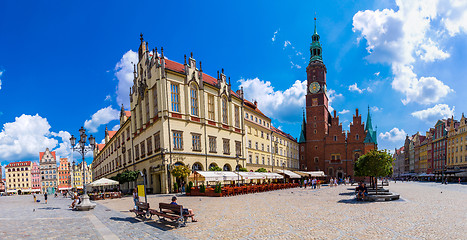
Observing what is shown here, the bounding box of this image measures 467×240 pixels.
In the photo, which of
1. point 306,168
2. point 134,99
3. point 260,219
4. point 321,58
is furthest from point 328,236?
point 321,58

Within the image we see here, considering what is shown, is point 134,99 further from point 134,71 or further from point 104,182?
point 104,182

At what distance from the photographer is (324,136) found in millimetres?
79250

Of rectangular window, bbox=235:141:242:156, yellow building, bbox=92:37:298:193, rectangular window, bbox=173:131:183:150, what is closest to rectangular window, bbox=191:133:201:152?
yellow building, bbox=92:37:298:193

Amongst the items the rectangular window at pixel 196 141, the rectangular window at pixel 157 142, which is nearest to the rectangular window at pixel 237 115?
the rectangular window at pixel 196 141

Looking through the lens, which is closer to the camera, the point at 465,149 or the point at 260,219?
the point at 260,219

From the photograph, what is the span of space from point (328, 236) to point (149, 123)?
111 ft

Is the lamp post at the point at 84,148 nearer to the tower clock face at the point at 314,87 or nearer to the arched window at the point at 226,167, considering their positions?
the arched window at the point at 226,167

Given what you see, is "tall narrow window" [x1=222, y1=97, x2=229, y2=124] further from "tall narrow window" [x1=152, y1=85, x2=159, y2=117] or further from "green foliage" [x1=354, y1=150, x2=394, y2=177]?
"green foliage" [x1=354, y1=150, x2=394, y2=177]

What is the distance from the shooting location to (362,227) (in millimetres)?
10195

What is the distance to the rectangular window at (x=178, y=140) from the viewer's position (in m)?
35.5

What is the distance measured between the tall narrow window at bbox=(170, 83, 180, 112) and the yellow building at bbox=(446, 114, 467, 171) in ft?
229

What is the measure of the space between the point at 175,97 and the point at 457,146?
75.2 m

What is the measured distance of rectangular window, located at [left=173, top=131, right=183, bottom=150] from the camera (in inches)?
1399

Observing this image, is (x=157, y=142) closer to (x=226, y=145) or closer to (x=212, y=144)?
(x=212, y=144)
